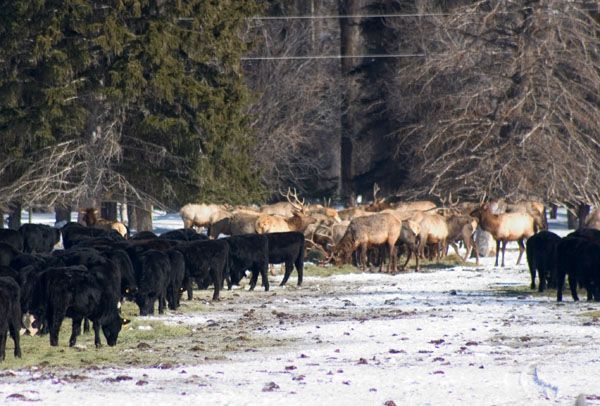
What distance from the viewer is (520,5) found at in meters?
42.4

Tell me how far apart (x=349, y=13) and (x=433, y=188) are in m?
19.3

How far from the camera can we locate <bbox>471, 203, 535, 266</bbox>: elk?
36.6 m

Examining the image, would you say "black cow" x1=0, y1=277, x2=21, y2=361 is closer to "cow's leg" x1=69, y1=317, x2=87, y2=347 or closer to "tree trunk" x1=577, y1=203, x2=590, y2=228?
"cow's leg" x1=69, y1=317, x2=87, y2=347

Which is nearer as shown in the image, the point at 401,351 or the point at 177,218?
the point at 401,351

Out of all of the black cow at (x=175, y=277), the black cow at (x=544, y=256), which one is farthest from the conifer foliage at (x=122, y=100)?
the black cow at (x=175, y=277)

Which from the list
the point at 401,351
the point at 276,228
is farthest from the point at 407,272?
the point at 401,351

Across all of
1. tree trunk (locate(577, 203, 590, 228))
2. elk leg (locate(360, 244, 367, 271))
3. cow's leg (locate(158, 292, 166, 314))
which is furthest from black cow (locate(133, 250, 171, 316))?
tree trunk (locate(577, 203, 590, 228))

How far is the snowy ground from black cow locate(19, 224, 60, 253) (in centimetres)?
803

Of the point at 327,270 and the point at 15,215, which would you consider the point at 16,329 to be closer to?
the point at 327,270

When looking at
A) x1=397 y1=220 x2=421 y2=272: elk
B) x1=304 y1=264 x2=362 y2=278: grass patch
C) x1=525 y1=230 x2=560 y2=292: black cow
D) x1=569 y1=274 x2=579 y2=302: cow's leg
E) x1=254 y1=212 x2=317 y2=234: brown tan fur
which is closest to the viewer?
x1=569 y1=274 x2=579 y2=302: cow's leg

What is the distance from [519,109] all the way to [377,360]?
25960 mm

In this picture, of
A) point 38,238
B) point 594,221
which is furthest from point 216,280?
point 594,221

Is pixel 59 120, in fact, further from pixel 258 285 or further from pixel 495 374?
pixel 495 374

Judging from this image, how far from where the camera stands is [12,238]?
97.7 feet
